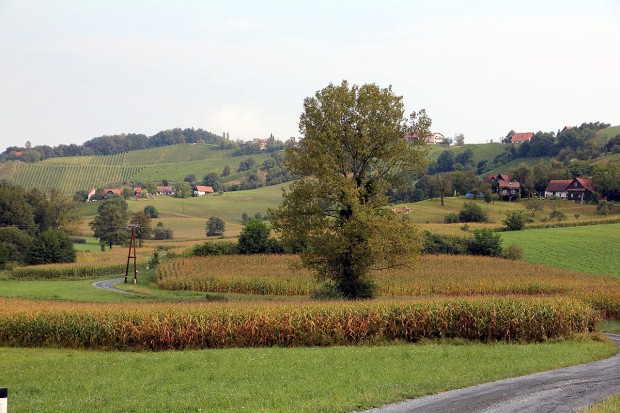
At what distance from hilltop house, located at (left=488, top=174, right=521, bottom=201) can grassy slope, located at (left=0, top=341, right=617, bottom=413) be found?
374 feet

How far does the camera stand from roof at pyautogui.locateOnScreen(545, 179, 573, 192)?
137125mm

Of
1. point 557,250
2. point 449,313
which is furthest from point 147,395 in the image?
point 557,250

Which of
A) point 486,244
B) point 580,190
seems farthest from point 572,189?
point 486,244

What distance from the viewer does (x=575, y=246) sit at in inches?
3339

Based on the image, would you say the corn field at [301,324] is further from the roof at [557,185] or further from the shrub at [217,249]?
the roof at [557,185]

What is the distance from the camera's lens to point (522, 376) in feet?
73.6

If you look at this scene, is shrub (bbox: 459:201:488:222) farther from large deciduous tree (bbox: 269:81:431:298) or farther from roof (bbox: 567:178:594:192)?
large deciduous tree (bbox: 269:81:431:298)

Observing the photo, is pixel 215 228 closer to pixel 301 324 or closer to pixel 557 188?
pixel 557 188

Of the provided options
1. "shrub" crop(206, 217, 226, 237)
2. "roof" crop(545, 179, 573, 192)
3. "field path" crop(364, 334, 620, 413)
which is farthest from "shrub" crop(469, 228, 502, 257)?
"shrub" crop(206, 217, 226, 237)

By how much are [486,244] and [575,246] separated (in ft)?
41.8

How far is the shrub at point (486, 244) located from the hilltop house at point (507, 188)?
203 ft

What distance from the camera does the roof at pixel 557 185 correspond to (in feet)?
450

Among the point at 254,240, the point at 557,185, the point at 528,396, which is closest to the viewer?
the point at 528,396

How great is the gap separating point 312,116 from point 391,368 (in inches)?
1044
